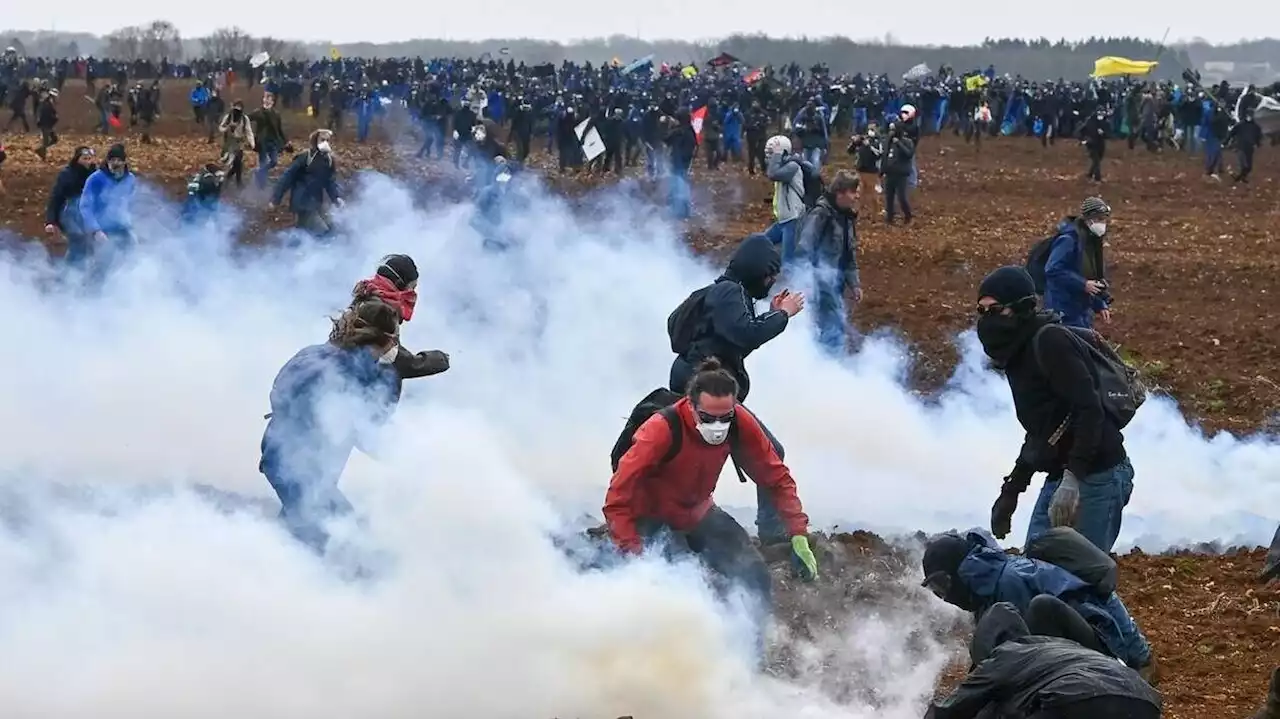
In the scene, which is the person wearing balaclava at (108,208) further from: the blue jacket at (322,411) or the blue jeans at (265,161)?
the blue jeans at (265,161)

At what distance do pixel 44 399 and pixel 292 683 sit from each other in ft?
19.7

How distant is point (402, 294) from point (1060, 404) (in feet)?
12.1

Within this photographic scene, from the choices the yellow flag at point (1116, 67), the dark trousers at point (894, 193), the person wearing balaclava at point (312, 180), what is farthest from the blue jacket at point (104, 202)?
the yellow flag at point (1116, 67)

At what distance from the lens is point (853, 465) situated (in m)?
10.7

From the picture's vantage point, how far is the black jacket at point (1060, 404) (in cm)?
612

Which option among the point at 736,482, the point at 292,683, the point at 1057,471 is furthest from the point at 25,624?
the point at 736,482

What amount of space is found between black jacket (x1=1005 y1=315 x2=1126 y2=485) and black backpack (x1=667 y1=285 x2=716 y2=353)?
1.83m

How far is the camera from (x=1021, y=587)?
→ 4.71 m

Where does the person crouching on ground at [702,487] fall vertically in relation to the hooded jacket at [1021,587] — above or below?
below

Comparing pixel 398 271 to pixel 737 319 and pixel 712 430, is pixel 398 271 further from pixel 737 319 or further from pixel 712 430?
pixel 712 430

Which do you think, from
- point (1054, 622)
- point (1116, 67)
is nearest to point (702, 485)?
point (1054, 622)

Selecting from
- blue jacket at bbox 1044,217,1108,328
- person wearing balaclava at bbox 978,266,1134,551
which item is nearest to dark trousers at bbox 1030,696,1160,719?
person wearing balaclava at bbox 978,266,1134,551

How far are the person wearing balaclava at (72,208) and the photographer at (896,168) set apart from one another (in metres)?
12.1

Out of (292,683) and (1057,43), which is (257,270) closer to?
(292,683)
